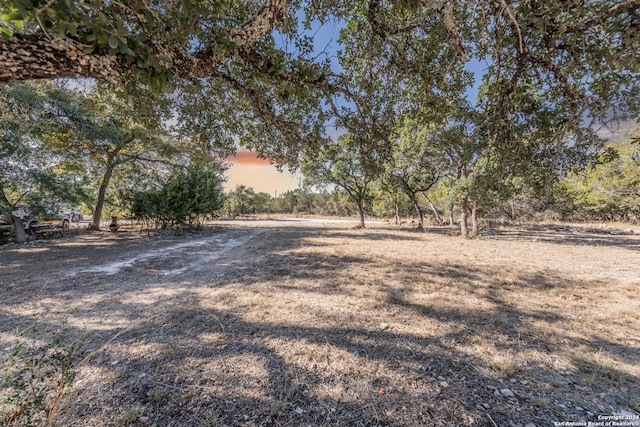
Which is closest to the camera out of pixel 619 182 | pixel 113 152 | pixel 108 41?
pixel 108 41

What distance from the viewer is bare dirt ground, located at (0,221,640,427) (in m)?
1.62

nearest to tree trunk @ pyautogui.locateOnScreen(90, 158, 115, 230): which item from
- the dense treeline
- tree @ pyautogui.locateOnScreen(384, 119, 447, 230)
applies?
the dense treeline

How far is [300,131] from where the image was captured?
144 inches

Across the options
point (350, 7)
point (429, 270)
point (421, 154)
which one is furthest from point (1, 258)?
point (421, 154)

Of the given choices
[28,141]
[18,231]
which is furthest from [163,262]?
[18,231]

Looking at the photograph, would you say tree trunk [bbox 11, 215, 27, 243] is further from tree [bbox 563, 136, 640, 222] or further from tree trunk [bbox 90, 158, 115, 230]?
tree [bbox 563, 136, 640, 222]

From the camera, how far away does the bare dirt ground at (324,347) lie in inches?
63.6

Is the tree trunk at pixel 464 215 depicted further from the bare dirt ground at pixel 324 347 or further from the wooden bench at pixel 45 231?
the wooden bench at pixel 45 231

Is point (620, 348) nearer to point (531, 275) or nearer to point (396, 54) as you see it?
point (531, 275)

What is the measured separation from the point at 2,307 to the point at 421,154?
14255 mm

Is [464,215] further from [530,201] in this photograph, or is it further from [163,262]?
[530,201]

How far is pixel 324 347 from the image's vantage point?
2385 mm

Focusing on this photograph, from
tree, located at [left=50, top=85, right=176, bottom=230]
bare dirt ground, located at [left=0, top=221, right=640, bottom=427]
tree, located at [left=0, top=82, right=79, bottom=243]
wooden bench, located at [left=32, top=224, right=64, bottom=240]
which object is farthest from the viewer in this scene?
wooden bench, located at [left=32, top=224, right=64, bottom=240]

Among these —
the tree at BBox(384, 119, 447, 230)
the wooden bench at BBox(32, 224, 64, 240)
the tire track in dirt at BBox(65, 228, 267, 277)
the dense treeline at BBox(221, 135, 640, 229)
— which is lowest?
the tire track in dirt at BBox(65, 228, 267, 277)
